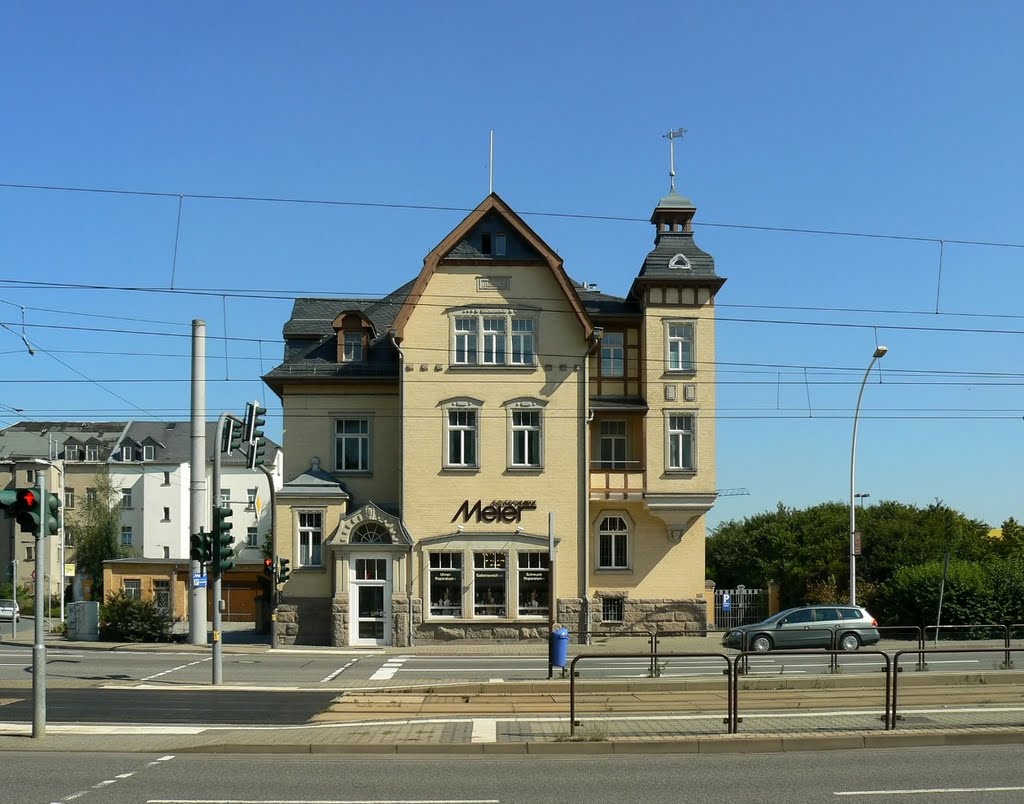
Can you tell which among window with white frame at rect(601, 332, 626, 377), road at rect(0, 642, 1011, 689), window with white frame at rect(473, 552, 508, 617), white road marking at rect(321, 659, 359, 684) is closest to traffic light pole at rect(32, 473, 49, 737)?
road at rect(0, 642, 1011, 689)

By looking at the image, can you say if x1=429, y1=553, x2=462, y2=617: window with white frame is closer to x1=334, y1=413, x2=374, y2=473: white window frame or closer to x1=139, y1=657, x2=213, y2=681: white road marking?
x1=334, y1=413, x2=374, y2=473: white window frame

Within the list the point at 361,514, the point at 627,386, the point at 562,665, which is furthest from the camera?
the point at 627,386

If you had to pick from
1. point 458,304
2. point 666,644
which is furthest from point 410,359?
point 666,644

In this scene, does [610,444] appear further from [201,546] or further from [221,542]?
[221,542]

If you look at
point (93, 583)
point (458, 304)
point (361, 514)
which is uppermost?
point (458, 304)

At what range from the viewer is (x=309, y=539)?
36.9 metres

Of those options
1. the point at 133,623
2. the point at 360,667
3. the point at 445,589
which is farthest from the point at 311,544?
the point at 360,667

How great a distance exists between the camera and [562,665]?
25.7 meters

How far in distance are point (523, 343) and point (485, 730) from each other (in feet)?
74.1

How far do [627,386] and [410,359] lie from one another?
8.01m

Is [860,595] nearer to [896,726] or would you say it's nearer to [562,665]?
[562,665]

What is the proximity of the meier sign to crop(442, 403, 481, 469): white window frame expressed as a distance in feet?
4.54

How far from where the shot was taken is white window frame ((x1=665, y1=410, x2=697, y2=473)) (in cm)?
3819

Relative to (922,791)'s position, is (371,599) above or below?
below
